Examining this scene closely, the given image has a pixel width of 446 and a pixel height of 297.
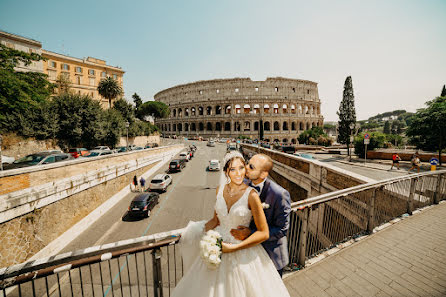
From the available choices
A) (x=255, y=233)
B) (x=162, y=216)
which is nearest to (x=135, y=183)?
(x=162, y=216)

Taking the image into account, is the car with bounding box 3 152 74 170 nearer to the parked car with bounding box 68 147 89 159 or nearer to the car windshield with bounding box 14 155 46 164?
the car windshield with bounding box 14 155 46 164

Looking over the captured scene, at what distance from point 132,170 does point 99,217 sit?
667 cm

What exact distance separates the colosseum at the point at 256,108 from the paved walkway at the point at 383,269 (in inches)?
2183

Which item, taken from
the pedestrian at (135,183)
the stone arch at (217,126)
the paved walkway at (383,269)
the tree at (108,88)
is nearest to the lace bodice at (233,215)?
the paved walkway at (383,269)

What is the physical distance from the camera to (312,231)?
4.16 meters

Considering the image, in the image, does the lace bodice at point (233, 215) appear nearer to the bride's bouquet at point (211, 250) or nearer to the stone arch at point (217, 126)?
the bride's bouquet at point (211, 250)

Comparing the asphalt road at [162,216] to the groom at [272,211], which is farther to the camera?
the asphalt road at [162,216]

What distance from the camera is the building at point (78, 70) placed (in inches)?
1708

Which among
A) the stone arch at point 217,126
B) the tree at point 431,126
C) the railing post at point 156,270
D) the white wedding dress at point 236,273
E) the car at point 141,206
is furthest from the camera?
the stone arch at point 217,126

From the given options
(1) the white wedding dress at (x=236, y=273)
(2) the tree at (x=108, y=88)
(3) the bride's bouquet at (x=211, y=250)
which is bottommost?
(1) the white wedding dress at (x=236, y=273)

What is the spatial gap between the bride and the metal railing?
33 cm

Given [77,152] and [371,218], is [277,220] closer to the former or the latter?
[371,218]

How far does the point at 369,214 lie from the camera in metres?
4.71

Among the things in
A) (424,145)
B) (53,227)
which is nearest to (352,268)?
(53,227)
